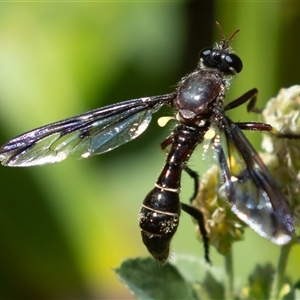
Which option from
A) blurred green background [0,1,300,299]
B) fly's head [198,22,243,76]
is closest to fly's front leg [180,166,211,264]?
fly's head [198,22,243,76]

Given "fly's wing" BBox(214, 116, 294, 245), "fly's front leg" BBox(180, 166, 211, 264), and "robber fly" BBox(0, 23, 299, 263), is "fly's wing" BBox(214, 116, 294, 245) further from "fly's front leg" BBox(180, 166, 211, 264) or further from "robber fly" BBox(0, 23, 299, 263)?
"fly's front leg" BBox(180, 166, 211, 264)

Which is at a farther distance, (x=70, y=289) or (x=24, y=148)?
(x=70, y=289)

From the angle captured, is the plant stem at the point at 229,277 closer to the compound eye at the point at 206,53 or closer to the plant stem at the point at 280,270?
the plant stem at the point at 280,270

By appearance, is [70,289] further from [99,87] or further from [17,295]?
[99,87]

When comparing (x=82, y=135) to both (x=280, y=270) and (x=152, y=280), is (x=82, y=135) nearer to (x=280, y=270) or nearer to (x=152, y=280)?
(x=152, y=280)

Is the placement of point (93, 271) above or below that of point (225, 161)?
below

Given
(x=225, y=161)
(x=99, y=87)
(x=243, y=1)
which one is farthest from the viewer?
(x=99, y=87)

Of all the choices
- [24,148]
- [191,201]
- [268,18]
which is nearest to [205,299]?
[191,201]

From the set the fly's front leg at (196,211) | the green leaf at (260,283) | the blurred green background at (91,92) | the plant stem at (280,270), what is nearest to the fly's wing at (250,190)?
the fly's front leg at (196,211)
